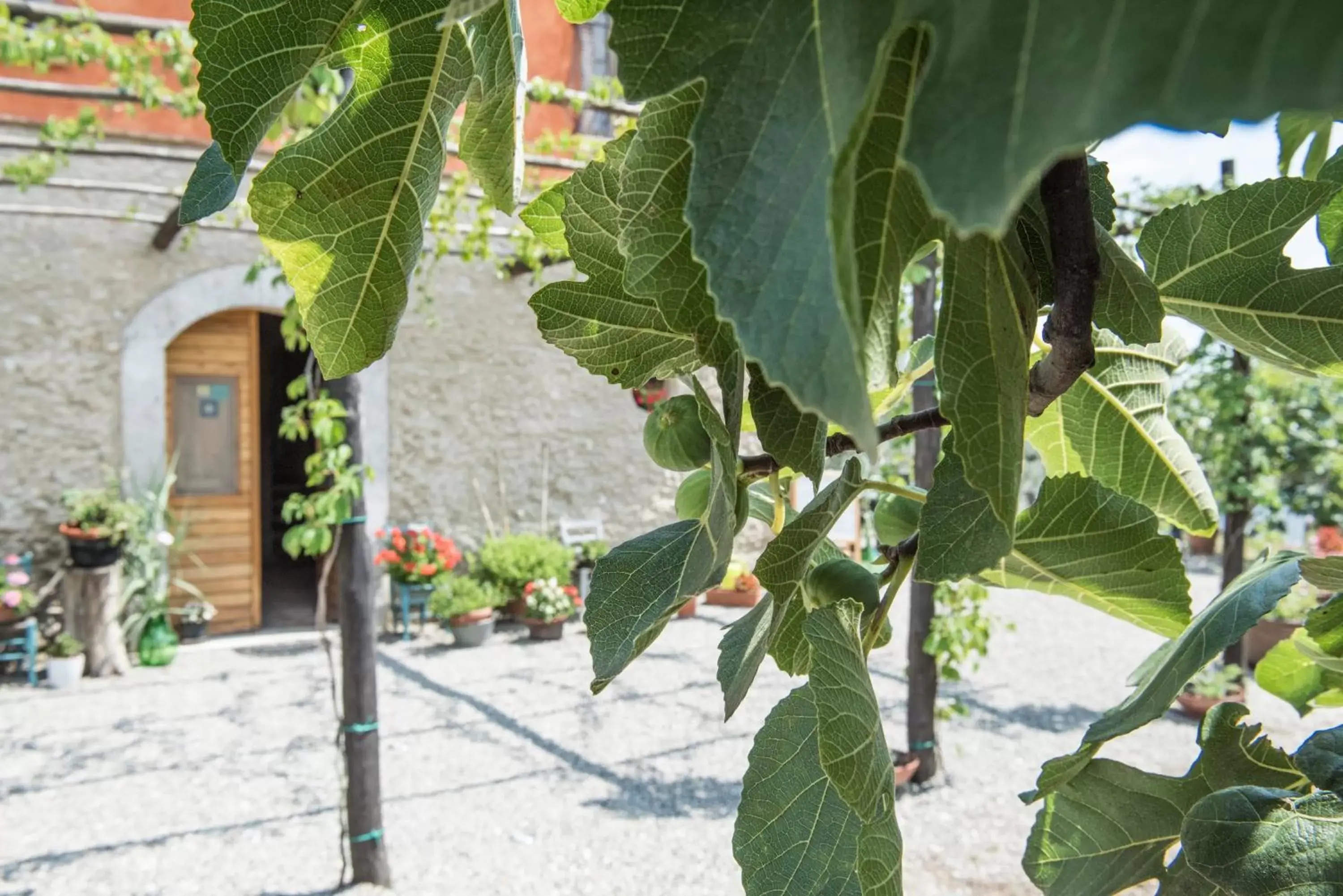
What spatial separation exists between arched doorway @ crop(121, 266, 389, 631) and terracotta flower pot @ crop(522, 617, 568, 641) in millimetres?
1173

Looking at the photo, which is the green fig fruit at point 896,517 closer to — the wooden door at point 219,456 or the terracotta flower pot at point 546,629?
the terracotta flower pot at point 546,629

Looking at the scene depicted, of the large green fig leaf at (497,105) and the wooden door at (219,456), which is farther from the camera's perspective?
the wooden door at (219,456)

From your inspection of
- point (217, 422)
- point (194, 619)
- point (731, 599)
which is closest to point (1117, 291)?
point (194, 619)

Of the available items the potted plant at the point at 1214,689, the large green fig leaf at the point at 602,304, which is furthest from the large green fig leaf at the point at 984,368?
the potted plant at the point at 1214,689

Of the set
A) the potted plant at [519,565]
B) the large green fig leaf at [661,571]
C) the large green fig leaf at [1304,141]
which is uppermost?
the large green fig leaf at [1304,141]

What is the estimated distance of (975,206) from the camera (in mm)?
115

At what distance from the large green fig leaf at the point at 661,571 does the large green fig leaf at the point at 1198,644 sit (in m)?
0.17

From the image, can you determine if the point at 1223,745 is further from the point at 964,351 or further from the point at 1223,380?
the point at 1223,380

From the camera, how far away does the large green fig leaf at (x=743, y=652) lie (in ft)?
1.03

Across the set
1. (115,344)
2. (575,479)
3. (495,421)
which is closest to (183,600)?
(115,344)

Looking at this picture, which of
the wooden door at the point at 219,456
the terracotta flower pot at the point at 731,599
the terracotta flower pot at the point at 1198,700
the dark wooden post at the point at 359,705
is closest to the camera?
the dark wooden post at the point at 359,705

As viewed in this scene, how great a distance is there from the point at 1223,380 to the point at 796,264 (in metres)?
5.61

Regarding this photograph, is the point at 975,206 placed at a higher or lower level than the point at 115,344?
lower

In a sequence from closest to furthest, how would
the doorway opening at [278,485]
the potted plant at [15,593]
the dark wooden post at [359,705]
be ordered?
the dark wooden post at [359,705] → the potted plant at [15,593] → the doorway opening at [278,485]
